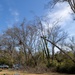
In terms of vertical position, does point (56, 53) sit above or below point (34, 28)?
below

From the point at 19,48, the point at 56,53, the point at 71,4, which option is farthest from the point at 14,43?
the point at 71,4

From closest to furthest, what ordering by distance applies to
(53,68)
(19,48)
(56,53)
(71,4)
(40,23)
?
(71,4) < (53,68) < (40,23) < (56,53) < (19,48)

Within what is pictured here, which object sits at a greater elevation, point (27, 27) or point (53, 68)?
point (27, 27)

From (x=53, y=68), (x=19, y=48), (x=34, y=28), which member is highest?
(x=34, y=28)

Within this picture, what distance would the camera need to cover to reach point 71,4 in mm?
21125

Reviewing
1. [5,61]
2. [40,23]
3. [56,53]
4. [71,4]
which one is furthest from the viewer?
[5,61]

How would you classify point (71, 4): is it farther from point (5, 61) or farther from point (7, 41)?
point (5, 61)

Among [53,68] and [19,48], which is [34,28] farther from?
[53,68]

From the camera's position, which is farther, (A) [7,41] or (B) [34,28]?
(A) [7,41]

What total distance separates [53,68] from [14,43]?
22038 mm

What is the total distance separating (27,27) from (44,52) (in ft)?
28.7

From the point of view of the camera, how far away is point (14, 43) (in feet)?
182

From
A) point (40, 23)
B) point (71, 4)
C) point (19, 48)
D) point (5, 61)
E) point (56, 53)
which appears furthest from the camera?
point (5, 61)

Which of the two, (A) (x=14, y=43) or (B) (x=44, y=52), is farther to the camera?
(A) (x=14, y=43)
